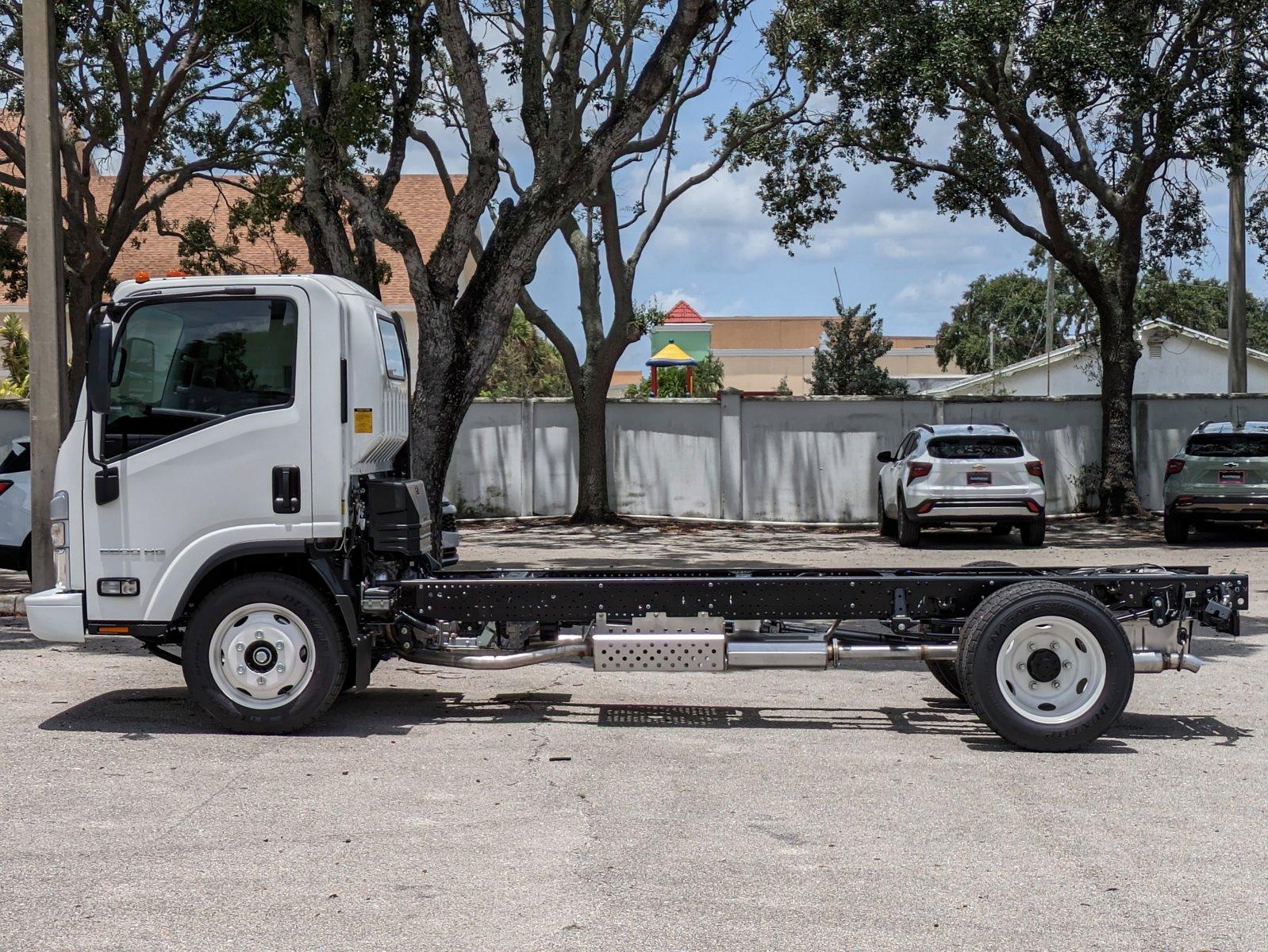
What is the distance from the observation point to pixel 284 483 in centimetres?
759

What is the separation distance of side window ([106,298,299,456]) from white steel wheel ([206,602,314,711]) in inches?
44.8

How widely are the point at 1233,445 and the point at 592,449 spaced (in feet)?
34.1

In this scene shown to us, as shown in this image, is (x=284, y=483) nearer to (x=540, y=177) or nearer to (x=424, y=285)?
(x=424, y=285)

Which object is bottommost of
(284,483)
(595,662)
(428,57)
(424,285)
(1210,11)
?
(595,662)

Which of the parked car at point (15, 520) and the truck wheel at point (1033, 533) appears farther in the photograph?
the truck wheel at point (1033, 533)

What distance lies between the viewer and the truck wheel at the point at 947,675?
28.6 ft

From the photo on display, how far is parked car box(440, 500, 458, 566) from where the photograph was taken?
32.8ft

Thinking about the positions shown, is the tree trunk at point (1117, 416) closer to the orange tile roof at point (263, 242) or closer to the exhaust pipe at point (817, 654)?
the orange tile roof at point (263, 242)

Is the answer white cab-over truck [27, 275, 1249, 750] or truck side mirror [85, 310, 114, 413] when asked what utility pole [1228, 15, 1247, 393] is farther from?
truck side mirror [85, 310, 114, 413]

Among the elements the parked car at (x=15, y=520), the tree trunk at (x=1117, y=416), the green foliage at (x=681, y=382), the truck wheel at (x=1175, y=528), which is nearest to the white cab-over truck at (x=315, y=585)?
the parked car at (x=15, y=520)

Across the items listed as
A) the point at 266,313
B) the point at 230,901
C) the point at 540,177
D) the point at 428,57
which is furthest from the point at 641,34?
the point at 230,901

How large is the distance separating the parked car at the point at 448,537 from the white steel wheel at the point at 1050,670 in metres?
3.99

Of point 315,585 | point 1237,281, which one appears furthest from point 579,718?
point 1237,281

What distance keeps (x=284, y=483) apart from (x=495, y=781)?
209 centimetres
